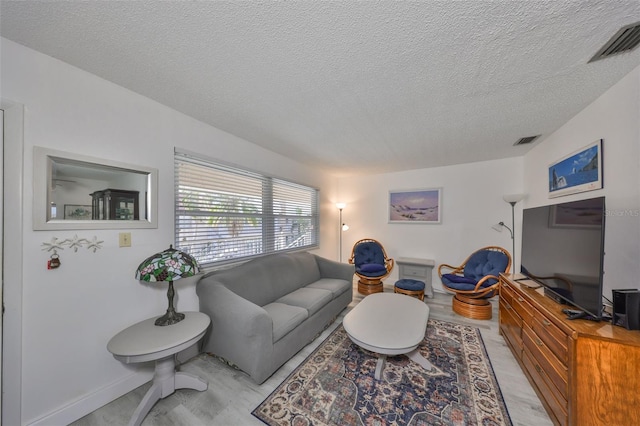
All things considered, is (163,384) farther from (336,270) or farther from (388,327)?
(336,270)

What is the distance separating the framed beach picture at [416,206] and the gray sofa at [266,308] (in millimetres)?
1984

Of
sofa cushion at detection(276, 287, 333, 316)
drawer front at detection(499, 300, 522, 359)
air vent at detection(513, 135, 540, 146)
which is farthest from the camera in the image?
air vent at detection(513, 135, 540, 146)

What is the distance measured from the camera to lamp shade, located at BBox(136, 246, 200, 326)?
1601 millimetres

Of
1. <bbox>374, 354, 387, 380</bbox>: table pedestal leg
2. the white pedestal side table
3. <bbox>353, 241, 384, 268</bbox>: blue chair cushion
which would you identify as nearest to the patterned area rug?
<bbox>374, 354, 387, 380</bbox>: table pedestal leg

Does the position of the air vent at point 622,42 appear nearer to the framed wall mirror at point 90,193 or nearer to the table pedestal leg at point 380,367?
the table pedestal leg at point 380,367

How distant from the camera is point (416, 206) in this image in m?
4.29

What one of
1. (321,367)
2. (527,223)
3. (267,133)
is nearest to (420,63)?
(267,133)

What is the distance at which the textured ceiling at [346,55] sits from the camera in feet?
3.50

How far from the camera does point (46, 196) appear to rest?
1401 mm

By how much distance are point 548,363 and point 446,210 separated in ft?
9.52

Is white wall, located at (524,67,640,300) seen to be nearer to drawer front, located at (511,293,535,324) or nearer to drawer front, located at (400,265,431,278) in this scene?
drawer front, located at (511,293,535,324)

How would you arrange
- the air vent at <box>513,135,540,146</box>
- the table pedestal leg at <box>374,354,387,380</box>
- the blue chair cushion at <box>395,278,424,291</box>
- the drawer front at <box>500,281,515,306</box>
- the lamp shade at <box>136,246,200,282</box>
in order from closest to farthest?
1. the lamp shade at <box>136,246,200,282</box>
2. the table pedestal leg at <box>374,354,387,380</box>
3. the drawer front at <box>500,281,515,306</box>
4. the air vent at <box>513,135,540,146</box>
5. the blue chair cushion at <box>395,278,424,291</box>

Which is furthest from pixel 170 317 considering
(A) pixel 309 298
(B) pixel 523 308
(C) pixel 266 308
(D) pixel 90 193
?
(B) pixel 523 308

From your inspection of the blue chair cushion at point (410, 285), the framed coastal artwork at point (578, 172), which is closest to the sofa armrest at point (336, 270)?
the blue chair cushion at point (410, 285)
